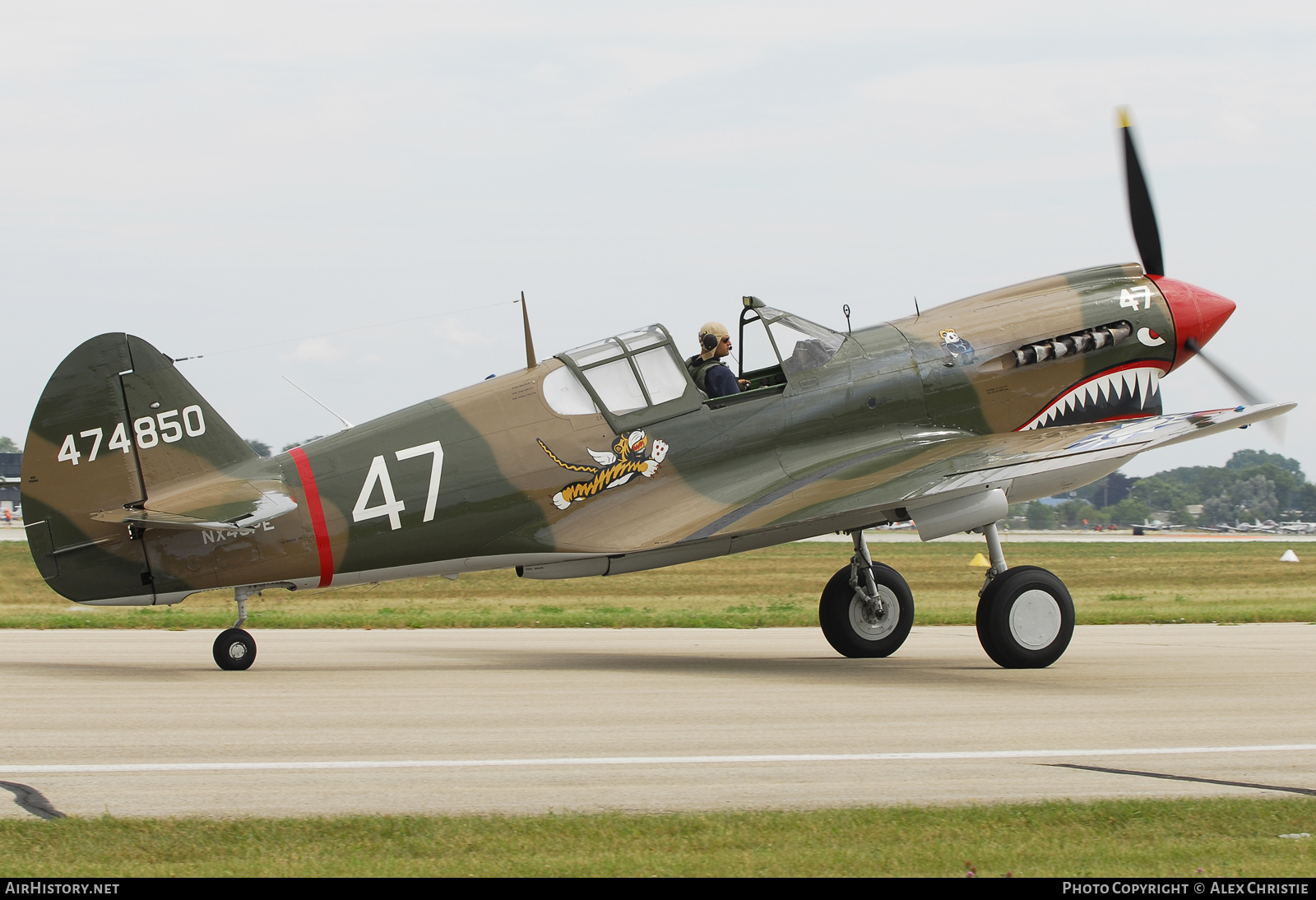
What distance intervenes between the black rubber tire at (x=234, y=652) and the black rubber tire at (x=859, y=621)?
5796mm

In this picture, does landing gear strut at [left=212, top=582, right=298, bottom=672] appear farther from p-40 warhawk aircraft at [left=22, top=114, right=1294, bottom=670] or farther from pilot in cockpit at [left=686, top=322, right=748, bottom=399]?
pilot in cockpit at [left=686, top=322, right=748, bottom=399]

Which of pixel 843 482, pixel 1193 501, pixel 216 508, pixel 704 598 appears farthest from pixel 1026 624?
pixel 1193 501

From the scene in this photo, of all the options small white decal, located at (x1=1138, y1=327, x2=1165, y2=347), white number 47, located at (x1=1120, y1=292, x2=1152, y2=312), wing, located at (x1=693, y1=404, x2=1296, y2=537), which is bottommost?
wing, located at (x1=693, y1=404, x2=1296, y2=537)

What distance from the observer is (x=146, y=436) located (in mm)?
10953

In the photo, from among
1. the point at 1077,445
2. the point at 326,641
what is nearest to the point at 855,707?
the point at 1077,445

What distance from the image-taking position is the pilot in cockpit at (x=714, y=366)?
12234 millimetres

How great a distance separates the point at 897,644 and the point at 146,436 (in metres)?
7.68

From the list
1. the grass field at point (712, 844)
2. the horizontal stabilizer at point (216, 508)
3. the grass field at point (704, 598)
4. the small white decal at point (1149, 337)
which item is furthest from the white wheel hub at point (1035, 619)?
the grass field at point (704, 598)

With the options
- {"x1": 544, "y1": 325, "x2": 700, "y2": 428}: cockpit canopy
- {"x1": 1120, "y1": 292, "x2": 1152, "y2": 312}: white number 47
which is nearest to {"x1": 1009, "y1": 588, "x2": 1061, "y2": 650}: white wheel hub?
{"x1": 544, "y1": 325, "x2": 700, "y2": 428}: cockpit canopy

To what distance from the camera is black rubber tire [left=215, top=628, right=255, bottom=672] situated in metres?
11.6

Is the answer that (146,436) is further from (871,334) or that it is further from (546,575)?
(871,334)

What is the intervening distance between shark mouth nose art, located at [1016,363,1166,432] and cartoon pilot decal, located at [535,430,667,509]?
3.80m

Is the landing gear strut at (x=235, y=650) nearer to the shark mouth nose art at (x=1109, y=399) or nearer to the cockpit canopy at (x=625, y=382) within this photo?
the cockpit canopy at (x=625, y=382)

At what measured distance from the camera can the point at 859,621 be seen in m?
13.2
